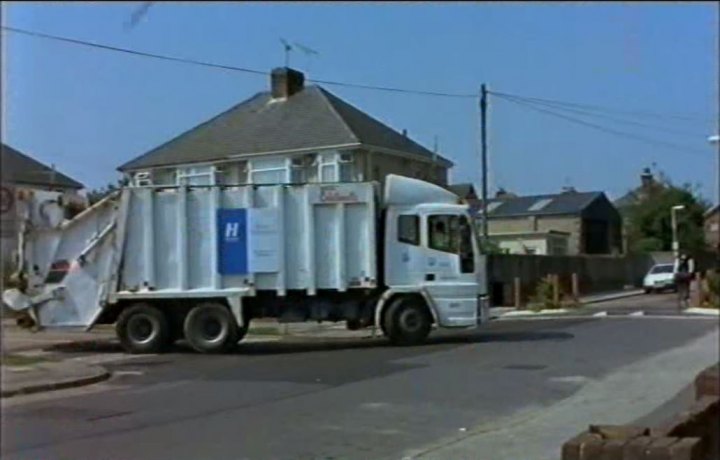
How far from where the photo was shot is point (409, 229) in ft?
59.0

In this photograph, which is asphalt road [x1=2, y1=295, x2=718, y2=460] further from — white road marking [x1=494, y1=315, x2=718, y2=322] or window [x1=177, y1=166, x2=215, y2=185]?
white road marking [x1=494, y1=315, x2=718, y2=322]

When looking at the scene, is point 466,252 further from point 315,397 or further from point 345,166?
point 345,166

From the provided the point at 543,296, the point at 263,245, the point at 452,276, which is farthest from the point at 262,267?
the point at 543,296

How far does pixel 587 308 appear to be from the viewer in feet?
93.8

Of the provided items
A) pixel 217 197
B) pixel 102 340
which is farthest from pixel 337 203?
pixel 102 340

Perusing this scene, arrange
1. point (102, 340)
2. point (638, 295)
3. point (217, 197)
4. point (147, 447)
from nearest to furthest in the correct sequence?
point (147, 447)
point (217, 197)
point (102, 340)
point (638, 295)

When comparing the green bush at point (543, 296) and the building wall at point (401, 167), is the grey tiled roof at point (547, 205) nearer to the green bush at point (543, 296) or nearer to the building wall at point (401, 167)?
the building wall at point (401, 167)

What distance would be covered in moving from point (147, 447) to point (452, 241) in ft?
34.1

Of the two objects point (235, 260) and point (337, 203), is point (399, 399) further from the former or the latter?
point (235, 260)

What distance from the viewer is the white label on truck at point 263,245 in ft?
51.7

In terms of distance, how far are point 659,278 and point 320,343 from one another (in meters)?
8.44

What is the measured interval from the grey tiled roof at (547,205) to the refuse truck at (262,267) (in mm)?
2254

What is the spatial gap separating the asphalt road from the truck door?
63 centimetres

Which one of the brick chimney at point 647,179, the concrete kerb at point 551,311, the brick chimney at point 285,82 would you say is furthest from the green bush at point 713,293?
the brick chimney at point 285,82
